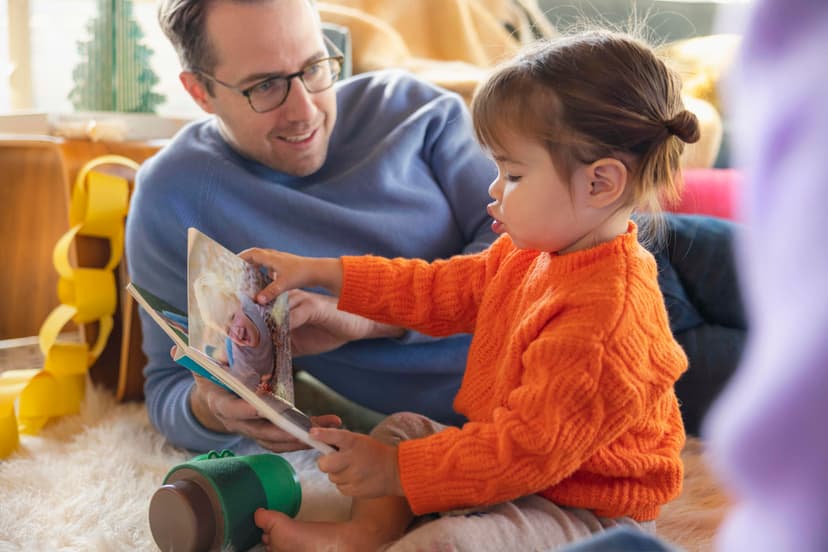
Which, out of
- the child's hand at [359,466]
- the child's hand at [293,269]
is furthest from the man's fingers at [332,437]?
the child's hand at [293,269]

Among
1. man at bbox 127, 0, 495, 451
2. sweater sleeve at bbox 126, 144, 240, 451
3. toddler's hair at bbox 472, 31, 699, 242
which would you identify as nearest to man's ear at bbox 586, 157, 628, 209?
toddler's hair at bbox 472, 31, 699, 242

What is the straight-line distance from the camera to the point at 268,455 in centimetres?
106

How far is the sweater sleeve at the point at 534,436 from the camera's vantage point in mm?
789

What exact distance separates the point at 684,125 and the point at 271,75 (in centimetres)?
66

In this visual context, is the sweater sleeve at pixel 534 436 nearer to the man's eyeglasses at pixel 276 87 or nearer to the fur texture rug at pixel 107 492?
the fur texture rug at pixel 107 492

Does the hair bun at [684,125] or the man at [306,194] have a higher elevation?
the hair bun at [684,125]

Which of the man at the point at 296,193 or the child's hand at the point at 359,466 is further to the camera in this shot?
the man at the point at 296,193

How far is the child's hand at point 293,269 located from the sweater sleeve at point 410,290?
0.02 metres

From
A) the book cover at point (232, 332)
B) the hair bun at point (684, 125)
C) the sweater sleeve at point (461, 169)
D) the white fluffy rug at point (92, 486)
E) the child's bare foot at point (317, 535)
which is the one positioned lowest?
the white fluffy rug at point (92, 486)

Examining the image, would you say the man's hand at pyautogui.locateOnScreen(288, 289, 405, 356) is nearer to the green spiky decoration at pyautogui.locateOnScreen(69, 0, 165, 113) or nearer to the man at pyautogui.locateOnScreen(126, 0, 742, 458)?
the man at pyautogui.locateOnScreen(126, 0, 742, 458)

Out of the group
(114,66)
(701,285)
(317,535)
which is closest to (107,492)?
(317,535)

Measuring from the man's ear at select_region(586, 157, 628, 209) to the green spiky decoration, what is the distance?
155cm

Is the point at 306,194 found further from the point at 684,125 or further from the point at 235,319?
the point at 684,125

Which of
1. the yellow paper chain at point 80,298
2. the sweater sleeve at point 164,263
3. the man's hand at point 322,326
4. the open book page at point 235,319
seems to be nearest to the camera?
the open book page at point 235,319
